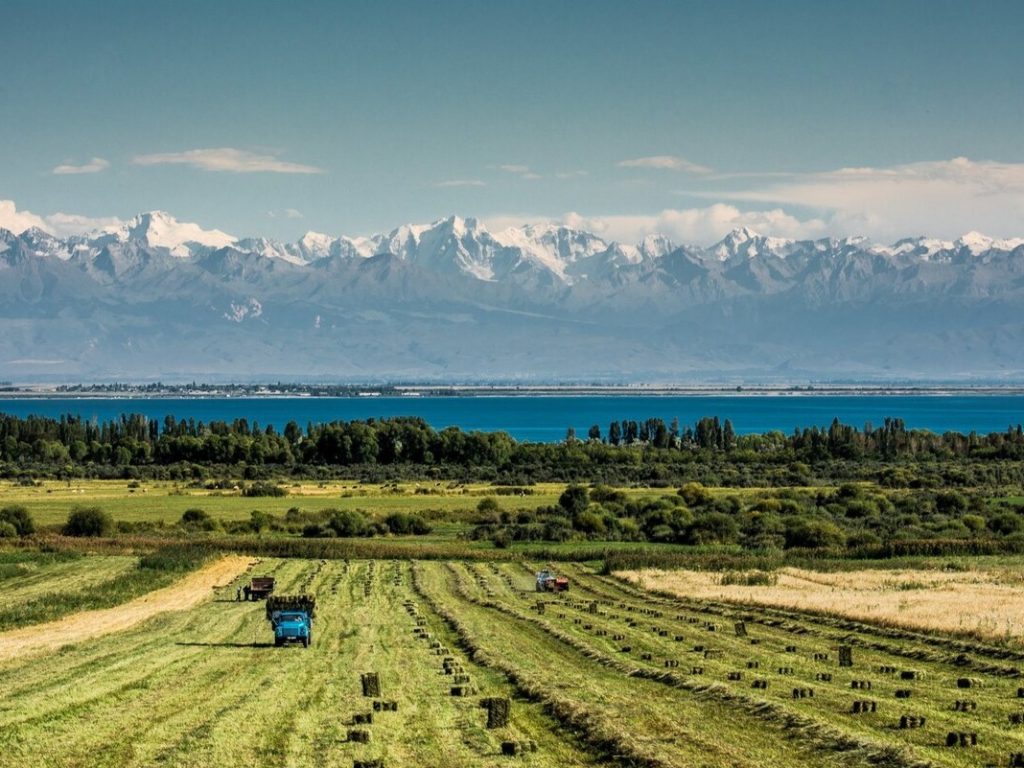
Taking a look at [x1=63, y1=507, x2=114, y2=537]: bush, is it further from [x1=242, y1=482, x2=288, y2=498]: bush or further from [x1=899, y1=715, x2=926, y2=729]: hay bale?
[x1=899, y1=715, x2=926, y2=729]: hay bale

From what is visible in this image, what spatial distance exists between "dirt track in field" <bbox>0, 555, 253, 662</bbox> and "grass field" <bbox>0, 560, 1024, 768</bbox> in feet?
3.25

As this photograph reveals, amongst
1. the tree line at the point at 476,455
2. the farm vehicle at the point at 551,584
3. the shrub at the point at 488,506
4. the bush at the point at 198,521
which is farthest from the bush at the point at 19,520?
the tree line at the point at 476,455

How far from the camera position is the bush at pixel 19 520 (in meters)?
83.8

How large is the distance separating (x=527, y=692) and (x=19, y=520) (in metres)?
64.9

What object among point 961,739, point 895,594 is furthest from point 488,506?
point 961,739

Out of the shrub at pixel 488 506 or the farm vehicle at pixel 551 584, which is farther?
the shrub at pixel 488 506

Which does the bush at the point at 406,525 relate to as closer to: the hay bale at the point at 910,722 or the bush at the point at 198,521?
the bush at the point at 198,521

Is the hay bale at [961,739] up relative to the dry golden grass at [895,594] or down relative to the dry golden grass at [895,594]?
up

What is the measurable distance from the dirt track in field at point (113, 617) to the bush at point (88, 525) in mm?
22620

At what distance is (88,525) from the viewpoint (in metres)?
83.8

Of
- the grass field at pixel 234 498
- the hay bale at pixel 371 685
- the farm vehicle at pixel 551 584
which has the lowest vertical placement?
the grass field at pixel 234 498

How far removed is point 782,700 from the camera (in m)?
25.7

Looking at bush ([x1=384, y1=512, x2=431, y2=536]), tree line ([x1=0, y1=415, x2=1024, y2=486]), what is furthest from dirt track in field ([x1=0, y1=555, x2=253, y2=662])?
Result: tree line ([x1=0, y1=415, x2=1024, y2=486])

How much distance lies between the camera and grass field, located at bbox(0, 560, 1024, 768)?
2169 centimetres
